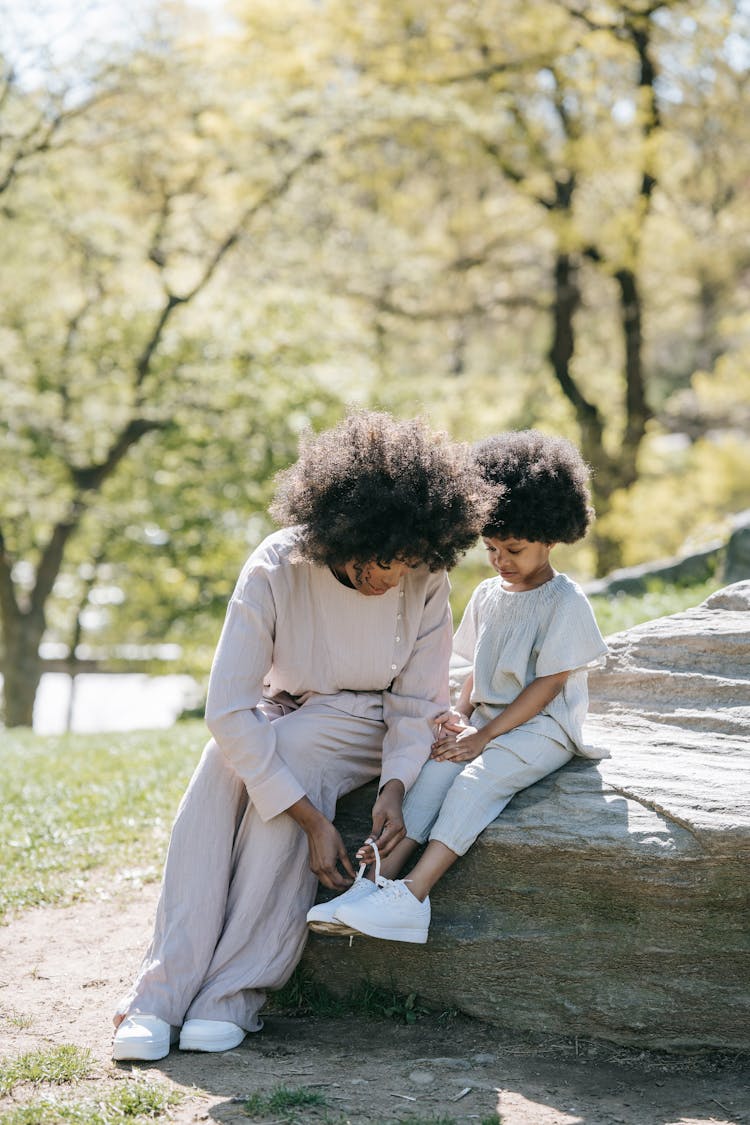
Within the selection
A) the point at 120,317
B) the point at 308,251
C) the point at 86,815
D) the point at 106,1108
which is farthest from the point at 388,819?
the point at 308,251

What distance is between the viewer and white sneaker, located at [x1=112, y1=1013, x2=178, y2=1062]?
316 centimetres

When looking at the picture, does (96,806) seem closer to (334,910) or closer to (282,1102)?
(334,910)

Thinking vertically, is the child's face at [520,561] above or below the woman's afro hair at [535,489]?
below

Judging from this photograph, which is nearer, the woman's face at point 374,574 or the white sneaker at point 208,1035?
the white sneaker at point 208,1035

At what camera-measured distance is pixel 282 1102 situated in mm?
2908

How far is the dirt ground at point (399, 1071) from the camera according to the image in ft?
9.68

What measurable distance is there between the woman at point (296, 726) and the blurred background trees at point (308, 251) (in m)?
10.8

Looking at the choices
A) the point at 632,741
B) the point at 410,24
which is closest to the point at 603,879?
the point at 632,741

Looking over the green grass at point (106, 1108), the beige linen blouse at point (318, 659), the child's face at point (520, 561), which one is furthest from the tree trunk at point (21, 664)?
the green grass at point (106, 1108)

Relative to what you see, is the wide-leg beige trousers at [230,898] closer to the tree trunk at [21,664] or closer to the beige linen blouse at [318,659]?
the beige linen blouse at [318,659]

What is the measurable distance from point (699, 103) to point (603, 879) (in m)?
14.2

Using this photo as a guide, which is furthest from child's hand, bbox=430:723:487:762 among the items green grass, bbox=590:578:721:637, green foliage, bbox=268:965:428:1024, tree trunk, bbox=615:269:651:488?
tree trunk, bbox=615:269:651:488

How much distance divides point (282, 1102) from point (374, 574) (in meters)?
1.46

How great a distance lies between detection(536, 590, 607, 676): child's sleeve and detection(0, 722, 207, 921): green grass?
2155 millimetres
